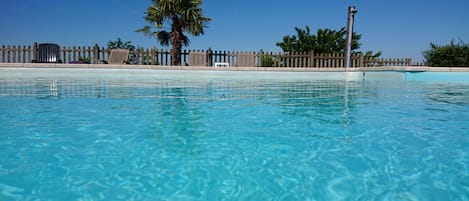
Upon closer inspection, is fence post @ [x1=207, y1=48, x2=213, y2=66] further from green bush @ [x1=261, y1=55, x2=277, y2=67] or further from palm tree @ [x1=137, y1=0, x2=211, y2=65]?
green bush @ [x1=261, y1=55, x2=277, y2=67]

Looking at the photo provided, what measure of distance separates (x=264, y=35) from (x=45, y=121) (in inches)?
999

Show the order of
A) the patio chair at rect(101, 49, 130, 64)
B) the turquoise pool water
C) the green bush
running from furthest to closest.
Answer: the green bush < the patio chair at rect(101, 49, 130, 64) < the turquoise pool water

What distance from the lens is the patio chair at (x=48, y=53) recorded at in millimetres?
14180

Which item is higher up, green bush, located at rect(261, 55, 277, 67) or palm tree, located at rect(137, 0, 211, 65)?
palm tree, located at rect(137, 0, 211, 65)

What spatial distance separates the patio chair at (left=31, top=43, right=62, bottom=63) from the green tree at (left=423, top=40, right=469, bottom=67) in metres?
19.3

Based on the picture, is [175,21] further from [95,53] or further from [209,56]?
[95,53]

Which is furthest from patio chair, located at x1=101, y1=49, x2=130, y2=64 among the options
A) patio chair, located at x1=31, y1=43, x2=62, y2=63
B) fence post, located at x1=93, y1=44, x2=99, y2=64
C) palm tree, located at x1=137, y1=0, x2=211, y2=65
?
patio chair, located at x1=31, y1=43, x2=62, y2=63

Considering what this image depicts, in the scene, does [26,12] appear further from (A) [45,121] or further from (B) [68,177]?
(B) [68,177]

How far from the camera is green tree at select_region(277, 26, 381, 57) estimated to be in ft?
78.4

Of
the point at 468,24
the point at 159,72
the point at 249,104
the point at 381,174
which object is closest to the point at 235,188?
the point at 381,174

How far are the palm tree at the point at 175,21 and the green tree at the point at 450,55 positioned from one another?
41.8 feet

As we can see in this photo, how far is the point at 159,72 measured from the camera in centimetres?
1208

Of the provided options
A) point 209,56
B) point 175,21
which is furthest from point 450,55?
point 175,21

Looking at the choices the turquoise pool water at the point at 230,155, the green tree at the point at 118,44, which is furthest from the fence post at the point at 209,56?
the green tree at the point at 118,44
